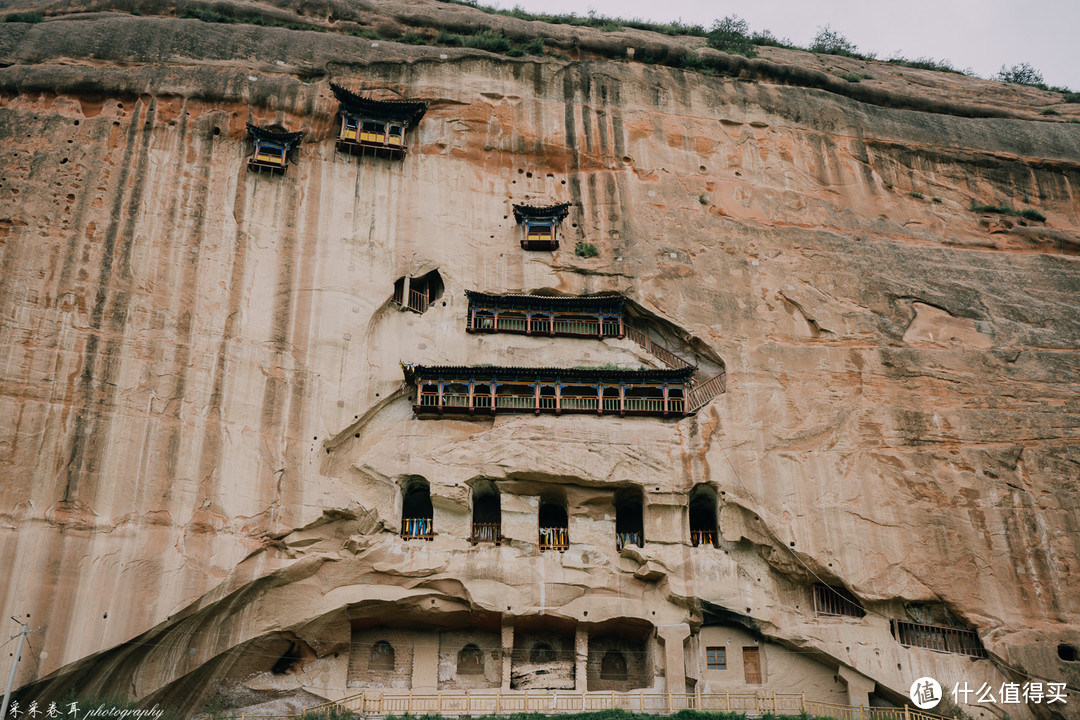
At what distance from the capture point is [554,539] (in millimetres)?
26219

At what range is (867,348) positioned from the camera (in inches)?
1099

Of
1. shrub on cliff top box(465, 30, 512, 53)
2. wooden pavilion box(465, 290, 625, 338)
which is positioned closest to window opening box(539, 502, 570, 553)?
wooden pavilion box(465, 290, 625, 338)

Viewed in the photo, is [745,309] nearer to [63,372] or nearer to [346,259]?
[346,259]

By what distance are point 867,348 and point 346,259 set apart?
16.1m

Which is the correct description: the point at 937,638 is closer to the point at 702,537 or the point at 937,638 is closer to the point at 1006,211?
the point at 702,537

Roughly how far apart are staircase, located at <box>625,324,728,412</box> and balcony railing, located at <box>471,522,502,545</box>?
670 cm

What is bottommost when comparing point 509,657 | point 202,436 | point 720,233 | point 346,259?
point 509,657

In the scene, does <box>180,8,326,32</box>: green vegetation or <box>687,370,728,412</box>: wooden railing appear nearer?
<box>687,370,728,412</box>: wooden railing

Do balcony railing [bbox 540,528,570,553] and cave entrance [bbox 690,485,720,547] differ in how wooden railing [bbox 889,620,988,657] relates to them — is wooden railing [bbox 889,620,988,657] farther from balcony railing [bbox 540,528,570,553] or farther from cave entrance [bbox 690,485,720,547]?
balcony railing [bbox 540,528,570,553]

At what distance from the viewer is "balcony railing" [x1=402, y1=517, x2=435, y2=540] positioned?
25.4 meters

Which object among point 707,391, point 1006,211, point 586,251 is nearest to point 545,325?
point 586,251

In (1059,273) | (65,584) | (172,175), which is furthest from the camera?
(1059,273)

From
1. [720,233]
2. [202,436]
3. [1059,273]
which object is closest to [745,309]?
[720,233]

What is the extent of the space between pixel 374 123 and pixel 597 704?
19.2 meters
